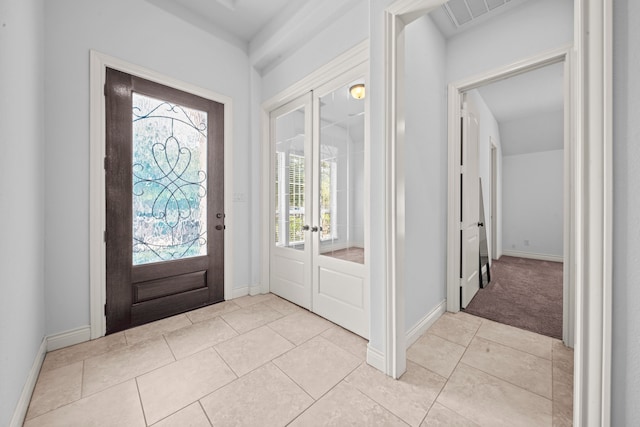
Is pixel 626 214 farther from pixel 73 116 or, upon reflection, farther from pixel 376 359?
pixel 73 116

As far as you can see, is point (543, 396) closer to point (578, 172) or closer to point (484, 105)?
point (578, 172)

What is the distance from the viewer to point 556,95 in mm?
4039

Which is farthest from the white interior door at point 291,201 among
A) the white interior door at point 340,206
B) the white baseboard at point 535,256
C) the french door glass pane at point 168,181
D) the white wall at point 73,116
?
the white baseboard at point 535,256

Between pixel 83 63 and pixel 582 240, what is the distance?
10.8 ft

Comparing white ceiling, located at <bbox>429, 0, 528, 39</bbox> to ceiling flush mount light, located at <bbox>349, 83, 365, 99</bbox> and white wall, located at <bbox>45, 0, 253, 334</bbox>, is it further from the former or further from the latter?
white wall, located at <bbox>45, 0, 253, 334</bbox>

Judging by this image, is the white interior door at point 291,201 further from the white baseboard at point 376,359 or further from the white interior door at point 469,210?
the white interior door at point 469,210

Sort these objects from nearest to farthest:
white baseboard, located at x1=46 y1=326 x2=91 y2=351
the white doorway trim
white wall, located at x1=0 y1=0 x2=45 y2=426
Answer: white wall, located at x1=0 y1=0 x2=45 y2=426 → white baseboard, located at x1=46 y1=326 x2=91 y2=351 → the white doorway trim

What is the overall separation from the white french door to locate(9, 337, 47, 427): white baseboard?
190 cm

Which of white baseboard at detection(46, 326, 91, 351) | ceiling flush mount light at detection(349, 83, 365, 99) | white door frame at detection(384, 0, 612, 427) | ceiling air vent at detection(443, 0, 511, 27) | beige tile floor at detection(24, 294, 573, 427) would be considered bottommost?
beige tile floor at detection(24, 294, 573, 427)

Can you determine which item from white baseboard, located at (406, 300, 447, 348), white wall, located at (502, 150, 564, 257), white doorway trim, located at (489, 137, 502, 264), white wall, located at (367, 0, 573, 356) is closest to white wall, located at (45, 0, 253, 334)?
white wall, located at (367, 0, 573, 356)

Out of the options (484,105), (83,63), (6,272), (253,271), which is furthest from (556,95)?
(6,272)

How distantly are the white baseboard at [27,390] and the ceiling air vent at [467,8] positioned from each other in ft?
12.6

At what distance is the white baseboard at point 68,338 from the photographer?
1826mm

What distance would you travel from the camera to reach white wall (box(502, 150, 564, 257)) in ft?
16.7
